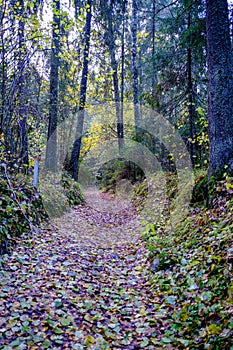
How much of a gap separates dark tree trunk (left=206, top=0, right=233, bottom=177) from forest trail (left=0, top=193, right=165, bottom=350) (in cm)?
260

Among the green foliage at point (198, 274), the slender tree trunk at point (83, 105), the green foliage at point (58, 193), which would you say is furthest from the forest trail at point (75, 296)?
the slender tree trunk at point (83, 105)

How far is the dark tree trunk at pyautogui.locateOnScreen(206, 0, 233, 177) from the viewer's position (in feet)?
19.1

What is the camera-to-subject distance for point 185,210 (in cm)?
682

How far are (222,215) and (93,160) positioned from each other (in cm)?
1881

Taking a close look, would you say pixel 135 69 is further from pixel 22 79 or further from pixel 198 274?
pixel 198 274

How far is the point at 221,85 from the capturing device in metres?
5.88

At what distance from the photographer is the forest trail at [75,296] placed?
10.2 feet

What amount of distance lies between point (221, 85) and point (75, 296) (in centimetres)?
481

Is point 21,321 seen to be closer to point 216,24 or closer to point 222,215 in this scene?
point 222,215

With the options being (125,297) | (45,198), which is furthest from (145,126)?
(125,297)

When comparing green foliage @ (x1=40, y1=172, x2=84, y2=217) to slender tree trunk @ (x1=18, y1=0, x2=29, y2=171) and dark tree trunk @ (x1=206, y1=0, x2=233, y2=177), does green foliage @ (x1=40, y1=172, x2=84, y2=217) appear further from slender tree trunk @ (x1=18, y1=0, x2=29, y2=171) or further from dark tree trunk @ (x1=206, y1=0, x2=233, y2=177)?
dark tree trunk @ (x1=206, y1=0, x2=233, y2=177)

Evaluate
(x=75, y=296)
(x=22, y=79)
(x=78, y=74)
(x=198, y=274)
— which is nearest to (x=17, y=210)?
(x=75, y=296)

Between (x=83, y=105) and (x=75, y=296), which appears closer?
(x=75, y=296)

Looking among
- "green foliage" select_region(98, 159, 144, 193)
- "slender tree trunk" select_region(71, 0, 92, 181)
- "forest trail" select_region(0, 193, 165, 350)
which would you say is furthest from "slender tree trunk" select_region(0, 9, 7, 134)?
"green foliage" select_region(98, 159, 144, 193)
